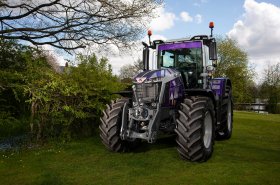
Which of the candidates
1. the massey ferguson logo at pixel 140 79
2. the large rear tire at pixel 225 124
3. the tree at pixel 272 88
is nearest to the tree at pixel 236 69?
Result: the tree at pixel 272 88

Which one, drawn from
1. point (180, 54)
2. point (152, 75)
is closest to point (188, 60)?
point (180, 54)

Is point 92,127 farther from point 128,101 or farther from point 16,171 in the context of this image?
point 16,171

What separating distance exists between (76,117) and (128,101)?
6.47 feet

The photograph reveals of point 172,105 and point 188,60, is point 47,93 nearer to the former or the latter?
point 172,105

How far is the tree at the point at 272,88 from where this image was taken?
42906 millimetres

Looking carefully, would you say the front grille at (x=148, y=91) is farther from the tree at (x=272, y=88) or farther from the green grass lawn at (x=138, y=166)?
the tree at (x=272, y=88)

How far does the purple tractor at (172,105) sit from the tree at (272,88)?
3691 cm

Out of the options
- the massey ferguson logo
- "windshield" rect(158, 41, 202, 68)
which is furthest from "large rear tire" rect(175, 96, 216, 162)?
"windshield" rect(158, 41, 202, 68)

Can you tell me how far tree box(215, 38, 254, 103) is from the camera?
1913 inches

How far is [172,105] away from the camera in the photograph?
7363mm

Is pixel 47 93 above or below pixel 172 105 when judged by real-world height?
above

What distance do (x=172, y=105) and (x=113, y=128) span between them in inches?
53.0

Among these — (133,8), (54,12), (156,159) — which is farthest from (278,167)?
(54,12)

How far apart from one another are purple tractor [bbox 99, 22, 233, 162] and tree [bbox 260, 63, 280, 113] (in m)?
36.9
